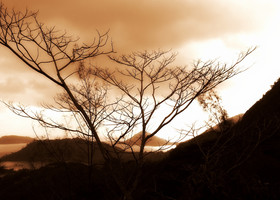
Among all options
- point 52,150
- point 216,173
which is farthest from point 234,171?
point 52,150

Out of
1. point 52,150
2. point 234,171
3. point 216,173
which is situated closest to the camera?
point 216,173

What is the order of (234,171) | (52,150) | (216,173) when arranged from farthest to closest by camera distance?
(52,150) → (234,171) → (216,173)

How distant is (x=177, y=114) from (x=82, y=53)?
2799 millimetres

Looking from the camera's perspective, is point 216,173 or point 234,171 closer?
point 216,173

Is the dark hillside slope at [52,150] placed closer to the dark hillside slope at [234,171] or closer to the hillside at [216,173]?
the hillside at [216,173]

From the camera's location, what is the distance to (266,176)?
760cm

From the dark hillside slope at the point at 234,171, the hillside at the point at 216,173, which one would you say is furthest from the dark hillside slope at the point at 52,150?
the dark hillside slope at the point at 234,171

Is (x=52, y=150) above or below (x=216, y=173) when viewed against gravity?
above

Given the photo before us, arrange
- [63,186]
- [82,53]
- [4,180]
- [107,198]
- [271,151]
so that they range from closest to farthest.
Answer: [82,53] < [271,151] < [107,198] < [63,186] < [4,180]

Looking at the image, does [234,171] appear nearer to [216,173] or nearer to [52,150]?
[216,173]

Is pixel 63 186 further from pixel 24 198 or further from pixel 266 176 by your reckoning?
pixel 266 176

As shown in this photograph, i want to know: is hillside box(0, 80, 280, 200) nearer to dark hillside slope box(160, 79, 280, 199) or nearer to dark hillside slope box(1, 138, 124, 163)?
dark hillside slope box(160, 79, 280, 199)

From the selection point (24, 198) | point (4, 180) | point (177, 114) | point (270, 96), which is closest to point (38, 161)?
point (4, 180)

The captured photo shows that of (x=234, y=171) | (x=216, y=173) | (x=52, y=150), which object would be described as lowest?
(x=234, y=171)
